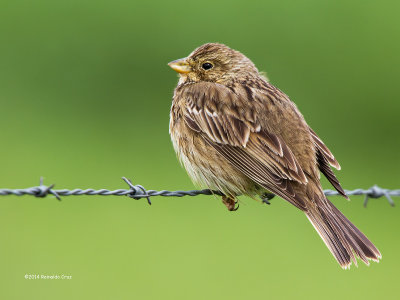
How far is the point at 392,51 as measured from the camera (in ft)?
52.3

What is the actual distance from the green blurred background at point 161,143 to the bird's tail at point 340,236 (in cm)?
280

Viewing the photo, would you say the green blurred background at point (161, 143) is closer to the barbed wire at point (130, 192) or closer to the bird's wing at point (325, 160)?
the bird's wing at point (325, 160)

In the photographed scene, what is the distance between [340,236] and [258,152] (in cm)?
101

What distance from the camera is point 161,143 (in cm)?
1423

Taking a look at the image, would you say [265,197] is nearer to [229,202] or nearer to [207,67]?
[229,202]

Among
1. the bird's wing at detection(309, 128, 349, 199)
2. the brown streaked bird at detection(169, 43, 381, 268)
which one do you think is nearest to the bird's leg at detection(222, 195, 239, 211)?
the brown streaked bird at detection(169, 43, 381, 268)

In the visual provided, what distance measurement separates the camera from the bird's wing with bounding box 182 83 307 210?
8.18m

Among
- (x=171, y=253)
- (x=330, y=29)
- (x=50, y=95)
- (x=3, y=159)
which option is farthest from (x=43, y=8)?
(x=171, y=253)

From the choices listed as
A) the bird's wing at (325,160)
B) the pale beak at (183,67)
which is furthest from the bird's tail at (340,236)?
the pale beak at (183,67)

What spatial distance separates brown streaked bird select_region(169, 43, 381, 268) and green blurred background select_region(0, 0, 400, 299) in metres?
2.52

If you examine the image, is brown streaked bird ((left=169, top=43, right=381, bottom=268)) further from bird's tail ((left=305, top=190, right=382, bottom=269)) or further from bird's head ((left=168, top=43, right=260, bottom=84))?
bird's head ((left=168, top=43, right=260, bottom=84))

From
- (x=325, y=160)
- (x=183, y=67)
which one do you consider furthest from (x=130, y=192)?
(x=183, y=67)

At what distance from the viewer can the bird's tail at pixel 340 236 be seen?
26.3ft

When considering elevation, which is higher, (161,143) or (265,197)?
(161,143)
